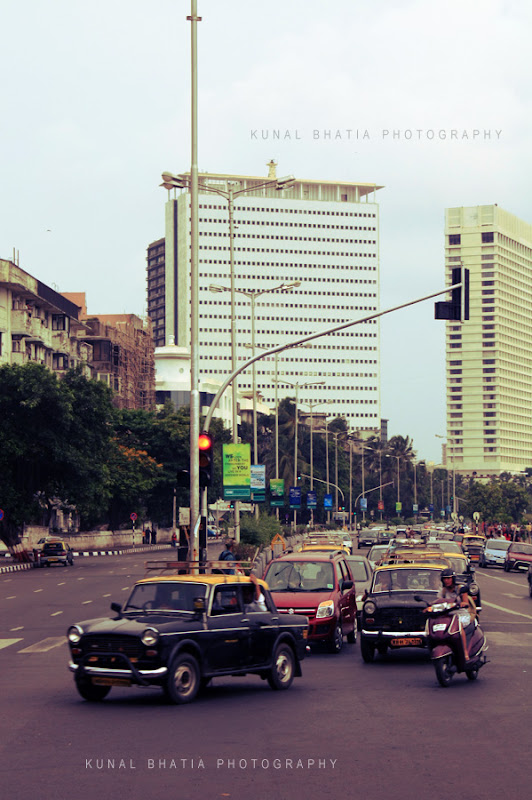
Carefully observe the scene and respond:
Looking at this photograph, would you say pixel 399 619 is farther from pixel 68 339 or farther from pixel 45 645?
pixel 68 339

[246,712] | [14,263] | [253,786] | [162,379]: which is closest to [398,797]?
[253,786]

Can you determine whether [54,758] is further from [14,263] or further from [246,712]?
[14,263]

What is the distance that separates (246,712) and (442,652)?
10.7 ft

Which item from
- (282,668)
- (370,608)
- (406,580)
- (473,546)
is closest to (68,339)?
(473,546)

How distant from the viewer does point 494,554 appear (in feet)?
199

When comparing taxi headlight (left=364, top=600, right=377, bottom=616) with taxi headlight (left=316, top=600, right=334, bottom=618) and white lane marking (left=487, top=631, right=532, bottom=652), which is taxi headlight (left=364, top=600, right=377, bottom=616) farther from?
white lane marking (left=487, top=631, right=532, bottom=652)

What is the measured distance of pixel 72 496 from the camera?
214 ft

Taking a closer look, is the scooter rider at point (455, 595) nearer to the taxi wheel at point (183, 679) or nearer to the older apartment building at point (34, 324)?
the taxi wheel at point (183, 679)

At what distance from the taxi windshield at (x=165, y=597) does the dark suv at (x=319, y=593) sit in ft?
17.8

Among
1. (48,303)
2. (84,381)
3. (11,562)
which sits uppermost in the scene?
(48,303)

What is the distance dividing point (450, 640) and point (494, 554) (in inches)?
1843

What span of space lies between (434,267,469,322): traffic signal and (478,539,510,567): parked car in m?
38.3

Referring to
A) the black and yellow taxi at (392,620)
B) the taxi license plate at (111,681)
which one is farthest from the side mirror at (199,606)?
the black and yellow taxi at (392,620)

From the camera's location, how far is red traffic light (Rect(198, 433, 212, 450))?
2438 centimetres
